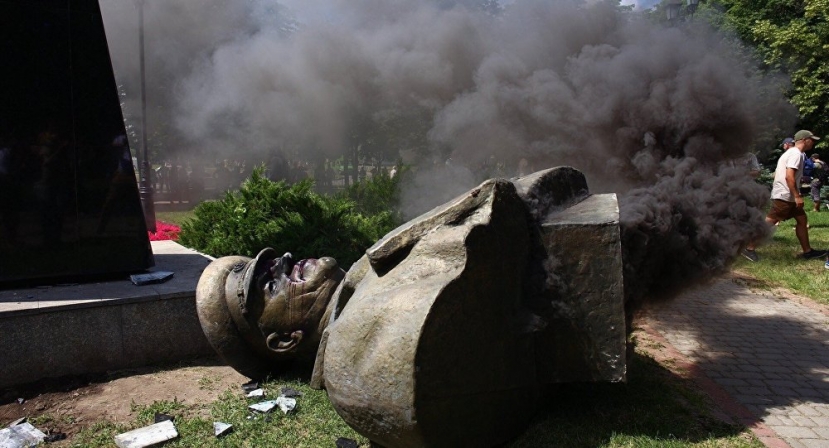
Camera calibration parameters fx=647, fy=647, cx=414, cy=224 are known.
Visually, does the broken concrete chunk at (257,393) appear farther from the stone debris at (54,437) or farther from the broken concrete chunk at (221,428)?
the stone debris at (54,437)

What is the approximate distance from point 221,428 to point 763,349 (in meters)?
4.14

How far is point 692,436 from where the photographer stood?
3264mm

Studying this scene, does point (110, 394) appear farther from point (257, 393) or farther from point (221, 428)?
point (221, 428)

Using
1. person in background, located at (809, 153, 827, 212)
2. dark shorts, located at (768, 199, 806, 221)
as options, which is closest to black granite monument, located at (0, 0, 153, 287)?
dark shorts, located at (768, 199, 806, 221)

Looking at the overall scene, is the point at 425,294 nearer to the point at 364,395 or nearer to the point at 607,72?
the point at 364,395

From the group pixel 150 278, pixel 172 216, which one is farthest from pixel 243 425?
pixel 172 216

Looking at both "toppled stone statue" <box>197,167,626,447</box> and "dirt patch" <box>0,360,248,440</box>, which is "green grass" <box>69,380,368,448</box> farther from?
"toppled stone statue" <box>197,167,626,447</box>

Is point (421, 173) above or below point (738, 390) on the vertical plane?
above

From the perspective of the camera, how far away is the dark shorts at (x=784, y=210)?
8352mm

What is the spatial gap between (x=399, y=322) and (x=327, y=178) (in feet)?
68.4

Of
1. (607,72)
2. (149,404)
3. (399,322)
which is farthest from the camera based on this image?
(607,72)

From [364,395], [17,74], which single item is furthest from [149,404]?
[17,74]

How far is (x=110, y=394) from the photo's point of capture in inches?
167

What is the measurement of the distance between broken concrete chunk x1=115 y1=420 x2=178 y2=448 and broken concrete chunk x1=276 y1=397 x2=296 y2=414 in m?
0.60
